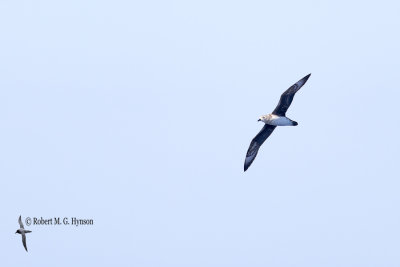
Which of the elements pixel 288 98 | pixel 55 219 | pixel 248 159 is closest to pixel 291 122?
pixel 288 98

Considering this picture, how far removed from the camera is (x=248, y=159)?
62.1 m

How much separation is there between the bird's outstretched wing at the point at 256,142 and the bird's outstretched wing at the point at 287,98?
2.08 meters

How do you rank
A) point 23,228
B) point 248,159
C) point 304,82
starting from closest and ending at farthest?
point 304,82
point 248,159
point 23,228

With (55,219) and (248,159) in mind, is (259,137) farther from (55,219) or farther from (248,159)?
(55,219)

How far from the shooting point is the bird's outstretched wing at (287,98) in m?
57.7

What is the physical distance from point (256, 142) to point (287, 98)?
4.92 m

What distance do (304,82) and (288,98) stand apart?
59.9 inches

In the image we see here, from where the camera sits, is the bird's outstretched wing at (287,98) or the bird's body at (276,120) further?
the bird's body at (276,120)

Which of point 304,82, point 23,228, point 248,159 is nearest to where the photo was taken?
point 304,82

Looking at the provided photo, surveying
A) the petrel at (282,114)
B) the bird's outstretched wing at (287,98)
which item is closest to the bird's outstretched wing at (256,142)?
the petrel at (282,114)

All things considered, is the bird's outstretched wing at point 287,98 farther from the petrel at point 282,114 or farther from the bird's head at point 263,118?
the bird's head at point 263,118

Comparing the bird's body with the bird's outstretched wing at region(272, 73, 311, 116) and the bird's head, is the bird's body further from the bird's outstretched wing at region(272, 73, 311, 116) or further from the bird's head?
the bird's outstretched wing at region(272, 73, 311, 116)

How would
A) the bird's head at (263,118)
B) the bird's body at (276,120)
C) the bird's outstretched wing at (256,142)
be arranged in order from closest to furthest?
the bird's body at (276,120) < the bird's head at (263,118) < the bird's outstretched wing at (256,142)

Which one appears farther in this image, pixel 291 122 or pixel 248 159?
pixel 248 159
